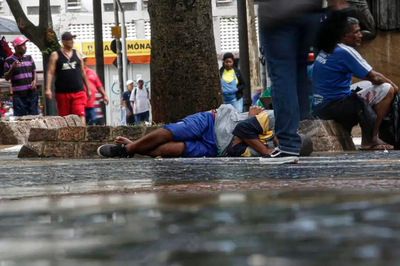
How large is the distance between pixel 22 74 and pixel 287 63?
10915mm

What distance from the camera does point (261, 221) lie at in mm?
2352

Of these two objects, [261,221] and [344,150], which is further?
[344,150]

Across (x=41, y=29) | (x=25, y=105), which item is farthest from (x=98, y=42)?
(x=25, y=105)

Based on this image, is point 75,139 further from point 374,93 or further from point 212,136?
point 374,93

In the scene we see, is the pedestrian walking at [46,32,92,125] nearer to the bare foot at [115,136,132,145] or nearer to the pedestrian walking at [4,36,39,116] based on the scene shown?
the pedestrian walking at [4,36,39,116]

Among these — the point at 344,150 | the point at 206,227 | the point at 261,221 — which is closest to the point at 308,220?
the point at 261,221

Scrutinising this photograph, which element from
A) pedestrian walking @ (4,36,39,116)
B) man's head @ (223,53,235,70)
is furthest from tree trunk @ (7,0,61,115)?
man's head @ (223,53,235,70)

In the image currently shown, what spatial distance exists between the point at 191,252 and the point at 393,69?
13.1 m

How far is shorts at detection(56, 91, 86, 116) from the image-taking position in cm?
1348

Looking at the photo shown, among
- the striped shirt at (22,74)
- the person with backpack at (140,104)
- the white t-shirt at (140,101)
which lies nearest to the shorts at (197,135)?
the striped shirt at (22,74)

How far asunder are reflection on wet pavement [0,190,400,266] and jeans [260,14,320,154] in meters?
2.84

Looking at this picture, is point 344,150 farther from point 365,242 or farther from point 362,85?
point 365,242

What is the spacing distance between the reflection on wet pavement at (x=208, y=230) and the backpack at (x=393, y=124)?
267 inches

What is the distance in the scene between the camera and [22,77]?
1630 centimetres
